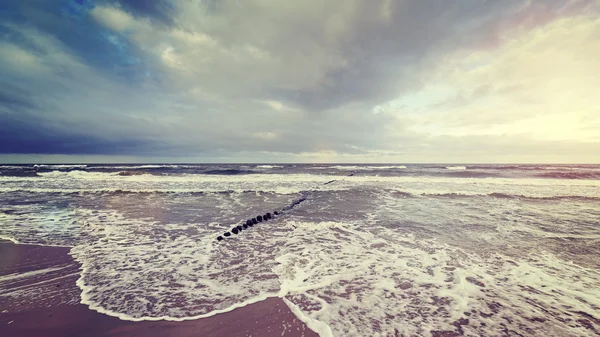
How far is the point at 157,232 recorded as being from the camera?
948 centimetres

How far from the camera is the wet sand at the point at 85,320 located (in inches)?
148

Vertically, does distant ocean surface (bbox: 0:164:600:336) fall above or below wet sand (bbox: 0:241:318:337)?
below

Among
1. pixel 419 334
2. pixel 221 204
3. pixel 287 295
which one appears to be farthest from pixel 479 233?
pixel 221 204

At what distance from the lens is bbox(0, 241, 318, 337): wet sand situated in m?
3.75

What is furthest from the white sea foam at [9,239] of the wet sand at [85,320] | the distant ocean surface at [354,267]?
the wet sand at [85,320]

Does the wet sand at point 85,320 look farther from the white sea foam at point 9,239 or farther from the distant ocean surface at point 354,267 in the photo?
the white sea foam at point 9,239

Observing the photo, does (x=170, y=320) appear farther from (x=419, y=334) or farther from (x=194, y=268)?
(x=419, y=334)

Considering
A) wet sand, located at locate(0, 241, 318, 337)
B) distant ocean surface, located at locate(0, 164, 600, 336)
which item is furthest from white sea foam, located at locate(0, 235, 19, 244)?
wet sand, located at locate(0, 241, 318, 337)

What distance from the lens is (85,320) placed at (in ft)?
13.2

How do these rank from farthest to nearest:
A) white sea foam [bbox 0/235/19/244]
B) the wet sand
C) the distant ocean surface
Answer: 1. white sea foam [bbox 0/235/19/244]
2. the distant ocean surface
3. the wet sand

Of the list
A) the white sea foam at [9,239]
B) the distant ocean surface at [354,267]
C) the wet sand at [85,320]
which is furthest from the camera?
the white sea foam at [9,239]

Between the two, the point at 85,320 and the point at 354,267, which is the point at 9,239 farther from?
the point at 354,267

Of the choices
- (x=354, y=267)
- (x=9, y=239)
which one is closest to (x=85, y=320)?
(x=354, y=267)

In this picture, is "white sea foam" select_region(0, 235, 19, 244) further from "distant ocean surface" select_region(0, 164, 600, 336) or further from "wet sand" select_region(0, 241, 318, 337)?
"wet sand" select_region(0, 241, 318, 337)
